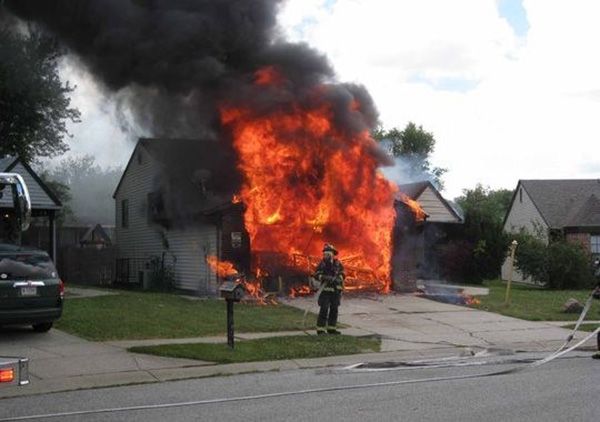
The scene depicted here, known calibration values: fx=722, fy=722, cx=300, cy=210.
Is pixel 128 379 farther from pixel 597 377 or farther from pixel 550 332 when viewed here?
pixel 550 332

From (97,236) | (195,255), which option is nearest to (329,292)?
(195,255)

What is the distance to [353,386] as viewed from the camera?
26.5 feet

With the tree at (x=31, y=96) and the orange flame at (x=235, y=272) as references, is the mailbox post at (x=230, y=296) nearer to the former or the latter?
the orange flame at (x=235, y=272)

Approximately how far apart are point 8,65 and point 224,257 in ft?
32.0

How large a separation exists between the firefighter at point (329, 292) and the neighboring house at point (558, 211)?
1943 centimetres

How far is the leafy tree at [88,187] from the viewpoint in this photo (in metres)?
66.4

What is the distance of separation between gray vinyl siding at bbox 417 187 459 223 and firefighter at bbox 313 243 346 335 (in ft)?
63.0

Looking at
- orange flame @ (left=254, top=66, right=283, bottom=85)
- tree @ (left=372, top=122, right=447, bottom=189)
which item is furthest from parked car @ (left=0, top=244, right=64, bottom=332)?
tree @ (left=372, top=122, right=447, bottom=189)

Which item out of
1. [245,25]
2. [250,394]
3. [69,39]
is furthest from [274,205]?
[250,394]

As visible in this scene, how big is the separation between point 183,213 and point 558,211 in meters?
19.8

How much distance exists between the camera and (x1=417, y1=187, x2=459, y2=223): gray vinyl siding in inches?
1235

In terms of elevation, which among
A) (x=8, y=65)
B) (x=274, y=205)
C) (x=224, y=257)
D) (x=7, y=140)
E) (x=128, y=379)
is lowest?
(x=128, y=379)

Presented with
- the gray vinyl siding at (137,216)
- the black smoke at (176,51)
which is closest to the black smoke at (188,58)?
the black smoke at (176,51)

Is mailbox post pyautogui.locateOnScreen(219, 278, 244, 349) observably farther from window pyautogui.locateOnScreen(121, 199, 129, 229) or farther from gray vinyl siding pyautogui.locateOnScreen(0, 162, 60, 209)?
window pyautogui.locateOnScreen(121, 199, 129, 229)
